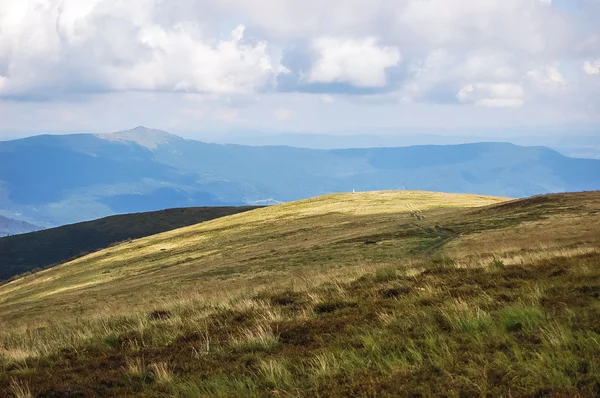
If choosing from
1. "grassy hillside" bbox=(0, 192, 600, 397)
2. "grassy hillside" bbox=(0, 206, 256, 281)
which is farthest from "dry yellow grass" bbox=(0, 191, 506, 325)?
"grassy hillside" bbox=(0, 206, 256, 281)

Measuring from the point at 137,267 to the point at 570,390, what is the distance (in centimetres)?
5372

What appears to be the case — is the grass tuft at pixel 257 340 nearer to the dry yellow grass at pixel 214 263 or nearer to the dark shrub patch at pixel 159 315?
the dark shrub patch at pixel 159 315

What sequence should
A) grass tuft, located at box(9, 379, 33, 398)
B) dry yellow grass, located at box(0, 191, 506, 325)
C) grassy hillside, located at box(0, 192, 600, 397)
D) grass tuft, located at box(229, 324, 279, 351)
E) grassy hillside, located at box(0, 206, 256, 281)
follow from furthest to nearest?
1. grassy hillside, located at box(0, 206, 256, 281)
2. dry yellow grass, located at box(0, 191, 506, 325)
3. grass tuft, located at box(229, 324, 279, 351)
4. grass tuft, located at box(9, 379, 33, 398)
5. grassy hillside, located at box(0, 192, 600, 397)

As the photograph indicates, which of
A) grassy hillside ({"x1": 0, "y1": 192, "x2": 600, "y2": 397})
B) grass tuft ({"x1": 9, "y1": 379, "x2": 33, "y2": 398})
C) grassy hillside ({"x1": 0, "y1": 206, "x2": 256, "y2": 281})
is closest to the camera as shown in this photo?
grassy hillside ({"x1": 0, "y1": 192, "x2": 600, "y2": 397})

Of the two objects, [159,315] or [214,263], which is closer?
[159,315]

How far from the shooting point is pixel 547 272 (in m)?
14.7

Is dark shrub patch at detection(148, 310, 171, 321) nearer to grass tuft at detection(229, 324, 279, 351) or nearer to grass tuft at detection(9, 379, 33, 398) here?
grass tuft at detection(229, 324, 279, 351)

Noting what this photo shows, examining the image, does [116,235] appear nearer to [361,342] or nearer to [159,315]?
[159,315]

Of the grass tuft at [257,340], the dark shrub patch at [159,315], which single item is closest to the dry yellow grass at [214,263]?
the dark shrub patch at [159,315]

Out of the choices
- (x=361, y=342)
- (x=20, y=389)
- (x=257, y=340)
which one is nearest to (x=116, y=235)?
(x=257, y=340)

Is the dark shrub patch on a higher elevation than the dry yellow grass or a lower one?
higher

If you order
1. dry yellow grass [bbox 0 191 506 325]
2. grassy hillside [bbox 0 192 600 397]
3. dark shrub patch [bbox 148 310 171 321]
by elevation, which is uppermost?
grassy hillside [bbox 0 192 600 397]

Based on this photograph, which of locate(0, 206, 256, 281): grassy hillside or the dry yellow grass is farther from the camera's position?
locate(0, 206, 256, 281): grassy hillside

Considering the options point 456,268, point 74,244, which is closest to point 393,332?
point 456,268
